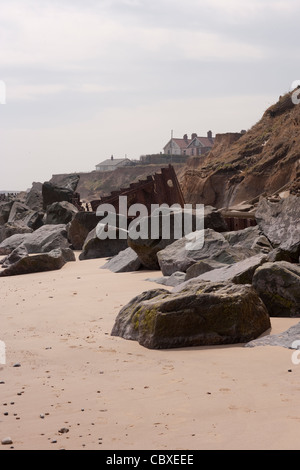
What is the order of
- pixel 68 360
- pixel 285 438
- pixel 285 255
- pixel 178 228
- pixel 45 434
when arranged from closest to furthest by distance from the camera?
pixel 285 438
pixel 45 434
pixel 68 360
pixel 285 255
pixel 178 228

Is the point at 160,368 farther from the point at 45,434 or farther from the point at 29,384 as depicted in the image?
the point at 45,434

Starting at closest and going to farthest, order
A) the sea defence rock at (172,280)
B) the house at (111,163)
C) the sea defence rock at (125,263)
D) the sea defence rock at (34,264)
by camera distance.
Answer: the sea defence rock at (172,280)
the sea defence rock at (125,263)
the sea defence rock at (34,264)
the house at (111,163)

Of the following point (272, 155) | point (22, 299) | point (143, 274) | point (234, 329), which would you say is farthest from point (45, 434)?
point (272, 155)

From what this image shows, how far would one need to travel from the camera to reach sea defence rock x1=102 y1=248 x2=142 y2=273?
12.1m

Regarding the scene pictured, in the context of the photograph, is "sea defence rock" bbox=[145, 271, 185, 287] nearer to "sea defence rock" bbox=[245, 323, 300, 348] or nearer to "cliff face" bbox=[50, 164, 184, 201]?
"sea defence rock" bbox=[245, 323, 300, 348]

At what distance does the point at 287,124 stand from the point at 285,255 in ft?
73.6

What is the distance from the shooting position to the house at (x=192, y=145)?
100m

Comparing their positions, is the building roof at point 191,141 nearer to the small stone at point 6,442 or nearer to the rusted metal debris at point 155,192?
the rusted metal debris at point 155,192

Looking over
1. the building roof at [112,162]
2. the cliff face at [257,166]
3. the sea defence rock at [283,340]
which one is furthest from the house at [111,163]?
the sea defence rock at [283,340]

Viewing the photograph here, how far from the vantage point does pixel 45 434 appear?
13.3 ft

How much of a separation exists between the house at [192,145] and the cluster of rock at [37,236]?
69986 millimetres

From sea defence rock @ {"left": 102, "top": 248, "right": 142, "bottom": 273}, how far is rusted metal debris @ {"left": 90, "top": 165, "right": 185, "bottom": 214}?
6376 mm

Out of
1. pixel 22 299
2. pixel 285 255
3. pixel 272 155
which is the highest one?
pixel 272 155

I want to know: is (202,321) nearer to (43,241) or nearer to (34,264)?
(34,264)
